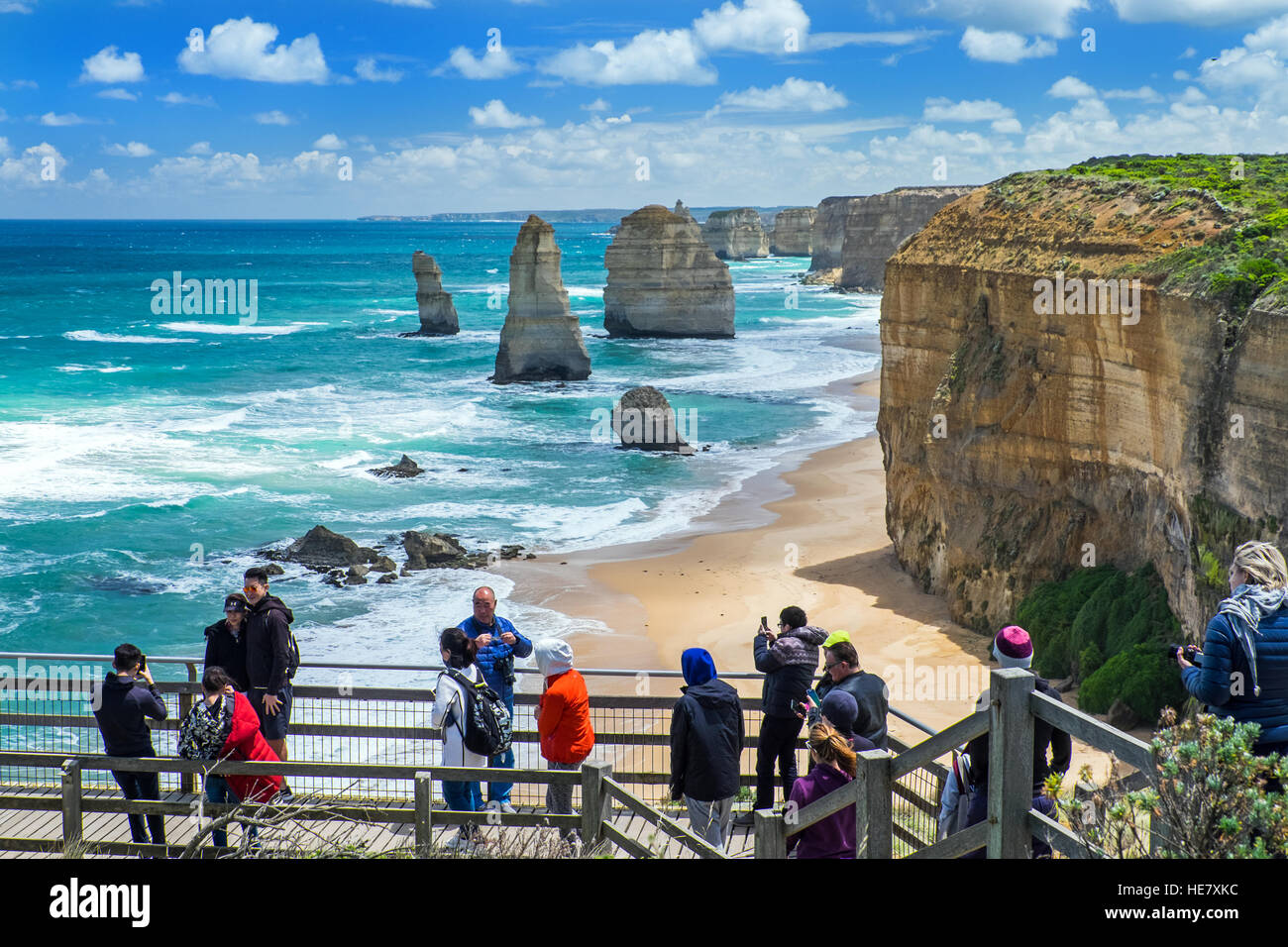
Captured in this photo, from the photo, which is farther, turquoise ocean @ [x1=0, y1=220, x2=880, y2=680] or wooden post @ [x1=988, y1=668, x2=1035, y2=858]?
turquoise ocean @ [x1=0, y1=220, x2=880, y2=680]

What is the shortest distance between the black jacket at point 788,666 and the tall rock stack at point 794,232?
566 ft

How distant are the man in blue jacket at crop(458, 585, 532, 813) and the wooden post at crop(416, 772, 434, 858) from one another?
1468 millimetres

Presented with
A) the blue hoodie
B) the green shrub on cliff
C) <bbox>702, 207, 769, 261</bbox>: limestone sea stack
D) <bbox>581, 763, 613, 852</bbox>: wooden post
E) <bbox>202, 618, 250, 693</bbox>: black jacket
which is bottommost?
the green shrub on cliff

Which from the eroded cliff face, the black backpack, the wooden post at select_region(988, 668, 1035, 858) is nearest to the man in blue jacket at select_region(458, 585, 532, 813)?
the black backpack

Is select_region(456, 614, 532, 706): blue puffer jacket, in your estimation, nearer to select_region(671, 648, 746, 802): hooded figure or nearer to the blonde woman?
select_region(671, 648, 746, 802): hooded figure

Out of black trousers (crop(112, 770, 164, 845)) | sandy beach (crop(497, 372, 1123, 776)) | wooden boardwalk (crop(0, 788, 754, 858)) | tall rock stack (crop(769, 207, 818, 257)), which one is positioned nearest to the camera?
wooden boardwalk (crop(0, 788, 754, 858))

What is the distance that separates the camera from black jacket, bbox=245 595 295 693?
8.90 metres

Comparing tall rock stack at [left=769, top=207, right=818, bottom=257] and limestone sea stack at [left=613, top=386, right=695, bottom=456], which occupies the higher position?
tall rock stack at [left=769, top=207, right=818, bottom=257]

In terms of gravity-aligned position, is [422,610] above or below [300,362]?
below

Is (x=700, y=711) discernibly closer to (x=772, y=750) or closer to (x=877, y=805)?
(x=772, y=750)

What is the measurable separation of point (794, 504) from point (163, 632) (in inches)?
605

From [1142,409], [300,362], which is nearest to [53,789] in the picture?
[1142,409]
